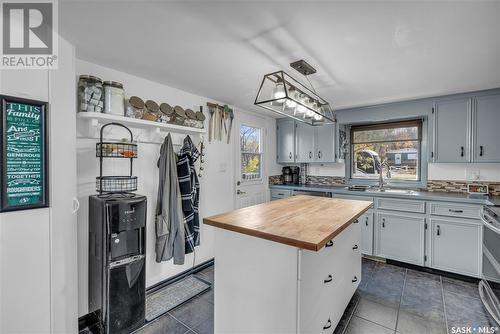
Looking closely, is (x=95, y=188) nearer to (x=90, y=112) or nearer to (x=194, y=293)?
(x=90, y=112)

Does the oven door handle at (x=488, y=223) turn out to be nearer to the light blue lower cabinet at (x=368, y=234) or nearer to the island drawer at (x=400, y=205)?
the island drawer at (x=400, y=205)

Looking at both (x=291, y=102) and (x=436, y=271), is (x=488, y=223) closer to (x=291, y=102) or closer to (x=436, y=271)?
(x=436, y=271)

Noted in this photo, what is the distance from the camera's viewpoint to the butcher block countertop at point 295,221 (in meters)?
1.30

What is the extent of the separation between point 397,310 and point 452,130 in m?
2.29

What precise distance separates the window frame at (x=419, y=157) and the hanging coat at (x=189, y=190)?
272 centimetres

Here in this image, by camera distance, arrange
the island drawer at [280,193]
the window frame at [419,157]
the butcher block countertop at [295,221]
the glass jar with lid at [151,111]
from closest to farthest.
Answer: the butcher block countertop at [295,221], the glass jar with lid at [151,111], the window frame at [419,157], the island drawer at [280,193]

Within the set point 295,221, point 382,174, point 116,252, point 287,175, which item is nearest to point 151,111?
point 116,252

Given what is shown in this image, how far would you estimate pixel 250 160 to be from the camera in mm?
3943

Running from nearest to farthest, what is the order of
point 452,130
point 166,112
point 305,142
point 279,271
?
point 279,271, point 166,112, point 452,130, point 305,142

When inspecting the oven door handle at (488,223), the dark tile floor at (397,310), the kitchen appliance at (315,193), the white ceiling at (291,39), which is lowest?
the dark tile floor at (397,310)

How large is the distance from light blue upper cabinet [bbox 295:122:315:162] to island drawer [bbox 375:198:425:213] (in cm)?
131

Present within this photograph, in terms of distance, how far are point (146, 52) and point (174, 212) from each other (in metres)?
1.49

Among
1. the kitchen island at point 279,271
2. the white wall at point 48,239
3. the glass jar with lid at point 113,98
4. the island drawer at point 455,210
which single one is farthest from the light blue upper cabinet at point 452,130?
the white wall at point 48,239

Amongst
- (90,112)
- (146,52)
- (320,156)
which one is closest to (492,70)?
(320,156)
